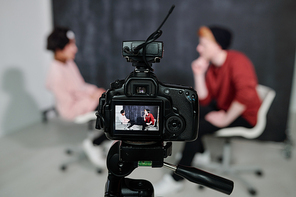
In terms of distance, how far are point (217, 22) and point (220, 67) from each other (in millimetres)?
753

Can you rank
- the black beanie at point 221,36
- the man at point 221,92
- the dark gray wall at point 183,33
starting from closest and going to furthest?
the man at point 221,92 → the black beanie at point 221,36 → the dark gray wall at point 183,33

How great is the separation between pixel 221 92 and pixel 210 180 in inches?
55.9

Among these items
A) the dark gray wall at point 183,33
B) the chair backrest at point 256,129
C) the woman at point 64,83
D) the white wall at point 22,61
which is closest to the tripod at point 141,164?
the chair backrest at point 256,129

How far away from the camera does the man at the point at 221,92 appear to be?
5.35 feet

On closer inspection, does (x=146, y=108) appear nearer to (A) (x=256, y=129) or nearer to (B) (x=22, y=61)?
(A) (x=256, y=129)

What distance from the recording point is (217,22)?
243cm

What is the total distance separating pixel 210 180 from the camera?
0.62 meters

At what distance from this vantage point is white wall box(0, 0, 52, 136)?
2.57 m

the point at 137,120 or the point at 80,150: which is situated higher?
the point at 137,120

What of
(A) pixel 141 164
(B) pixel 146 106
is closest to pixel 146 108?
(B) pixel 146 106

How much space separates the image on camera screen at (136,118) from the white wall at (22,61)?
243 centimetres

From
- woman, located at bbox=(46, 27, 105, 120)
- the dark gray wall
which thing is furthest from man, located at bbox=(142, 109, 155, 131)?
the dark gray wall

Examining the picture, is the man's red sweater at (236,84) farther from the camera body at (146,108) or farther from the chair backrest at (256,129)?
the camera body at (146,108)

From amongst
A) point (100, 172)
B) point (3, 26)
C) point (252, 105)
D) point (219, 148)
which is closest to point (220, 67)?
point (252, 105)
